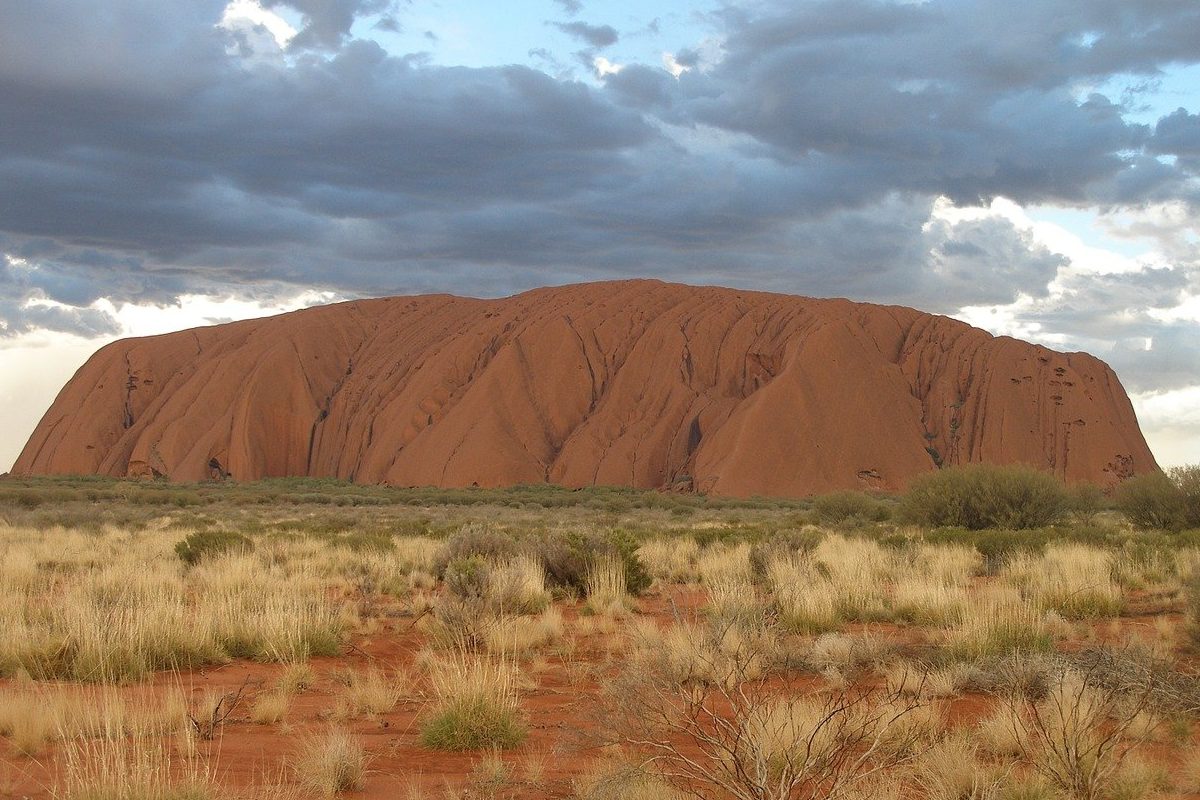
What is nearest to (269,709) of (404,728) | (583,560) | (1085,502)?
(404,728)

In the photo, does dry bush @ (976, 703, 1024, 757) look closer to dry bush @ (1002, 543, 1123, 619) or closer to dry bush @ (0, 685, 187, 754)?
dry bush @ (0, 685, 187, 754)

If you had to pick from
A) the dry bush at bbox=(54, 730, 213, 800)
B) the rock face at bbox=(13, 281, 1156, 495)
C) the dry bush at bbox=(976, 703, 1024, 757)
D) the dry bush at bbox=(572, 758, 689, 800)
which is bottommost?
the dry bush at bbox=(976, 703, 1024, 757)

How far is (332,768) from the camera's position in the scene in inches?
213

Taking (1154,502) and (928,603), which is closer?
(928,603)

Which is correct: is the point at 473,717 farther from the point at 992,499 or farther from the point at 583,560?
the point at 992,499

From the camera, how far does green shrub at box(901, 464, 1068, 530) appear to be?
24047 mm

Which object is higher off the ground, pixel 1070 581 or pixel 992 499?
pixel 992 499

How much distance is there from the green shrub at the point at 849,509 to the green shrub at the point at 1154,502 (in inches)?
308

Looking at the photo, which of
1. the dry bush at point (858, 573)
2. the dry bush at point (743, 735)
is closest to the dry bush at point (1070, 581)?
the dry bush at point (858, 573)

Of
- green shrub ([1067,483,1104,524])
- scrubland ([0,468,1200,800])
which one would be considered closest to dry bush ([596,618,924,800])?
scrubland ([0,468,1200,800])

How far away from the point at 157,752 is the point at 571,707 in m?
3.30

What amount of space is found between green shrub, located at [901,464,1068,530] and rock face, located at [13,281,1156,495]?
1215 inches

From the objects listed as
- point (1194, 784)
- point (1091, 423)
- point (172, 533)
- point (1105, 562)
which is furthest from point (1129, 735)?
point (1091, 423)

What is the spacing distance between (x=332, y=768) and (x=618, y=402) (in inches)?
2480
